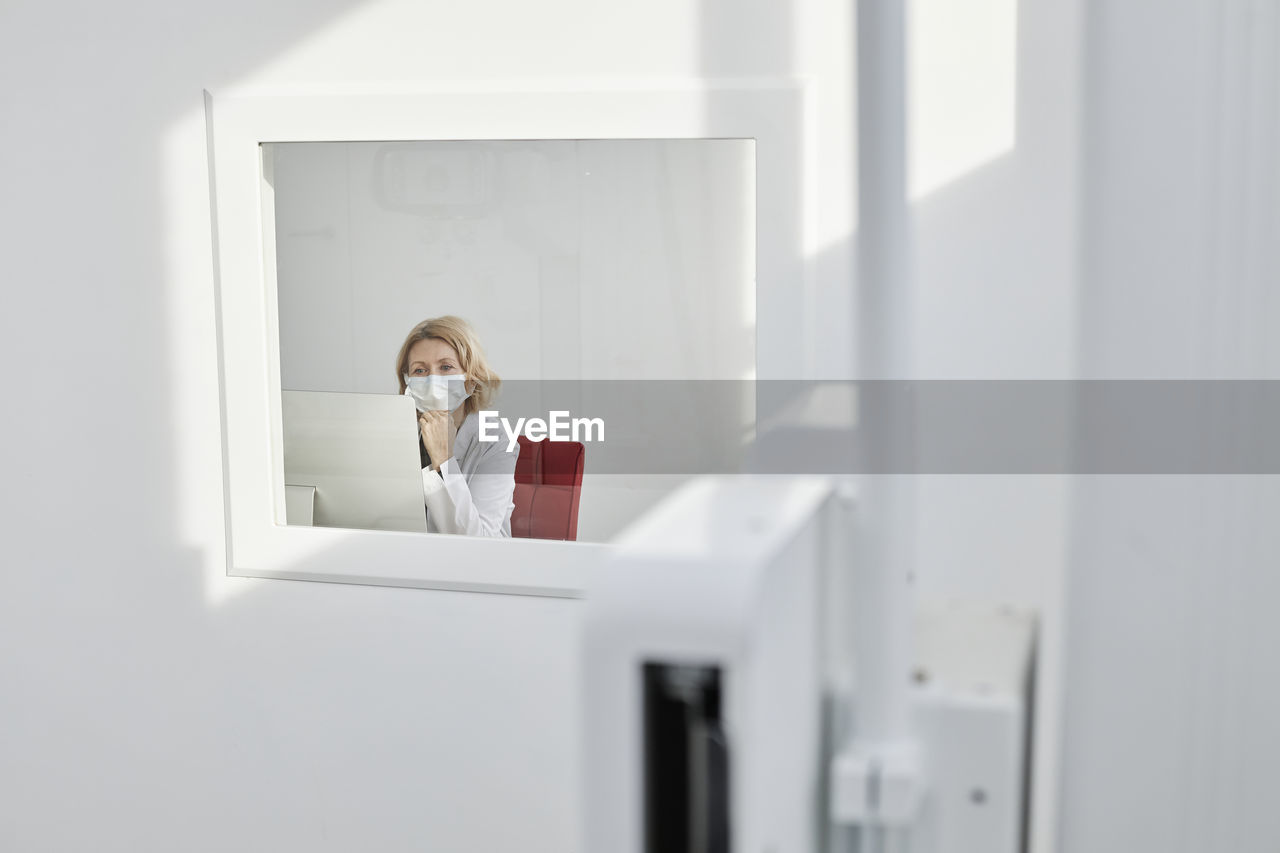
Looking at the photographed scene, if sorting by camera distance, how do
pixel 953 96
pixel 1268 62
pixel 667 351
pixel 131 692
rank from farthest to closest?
pixel 131 692
pixel 667 351
pixel 953 96
pixel 1268 62

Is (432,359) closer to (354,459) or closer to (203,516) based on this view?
(354,459)

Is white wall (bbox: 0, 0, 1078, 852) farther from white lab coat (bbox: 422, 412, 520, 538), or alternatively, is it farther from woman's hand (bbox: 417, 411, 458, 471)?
woman's hand (bbox: 417, 411, 458, 471)

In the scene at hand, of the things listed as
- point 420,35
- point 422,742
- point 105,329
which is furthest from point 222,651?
point 420,35

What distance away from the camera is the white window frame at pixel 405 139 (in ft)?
4.80

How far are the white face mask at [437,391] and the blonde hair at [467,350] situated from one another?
0.01m

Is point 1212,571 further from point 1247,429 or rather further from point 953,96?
point 953,96

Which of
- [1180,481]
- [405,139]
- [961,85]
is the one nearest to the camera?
[1180,481]

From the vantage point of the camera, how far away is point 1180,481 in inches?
16.8

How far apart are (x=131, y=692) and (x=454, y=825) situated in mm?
614

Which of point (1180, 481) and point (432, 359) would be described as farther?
point (432, 359)

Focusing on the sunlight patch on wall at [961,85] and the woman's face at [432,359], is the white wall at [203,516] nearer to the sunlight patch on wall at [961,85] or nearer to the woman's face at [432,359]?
the sunlight patch on wall at [961,85]

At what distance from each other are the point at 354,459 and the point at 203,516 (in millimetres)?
279

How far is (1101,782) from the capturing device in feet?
1.56

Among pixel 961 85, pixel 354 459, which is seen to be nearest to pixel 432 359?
pixel 354 459
